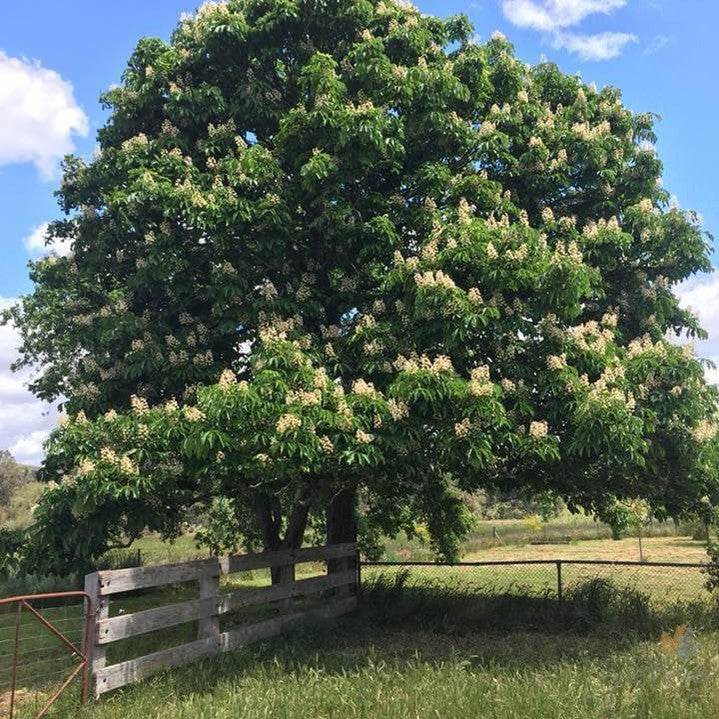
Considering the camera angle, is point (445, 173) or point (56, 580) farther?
point (56, 580)

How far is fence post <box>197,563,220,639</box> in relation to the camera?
10116 mm

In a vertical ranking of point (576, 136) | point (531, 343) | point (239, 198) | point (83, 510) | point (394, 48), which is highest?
Result: point (394, 48)

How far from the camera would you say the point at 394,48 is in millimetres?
12234

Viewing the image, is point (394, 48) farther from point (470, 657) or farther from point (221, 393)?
point (470, 657)

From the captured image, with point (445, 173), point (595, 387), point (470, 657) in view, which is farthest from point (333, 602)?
point (445, 173)

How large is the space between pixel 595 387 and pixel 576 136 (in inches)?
197

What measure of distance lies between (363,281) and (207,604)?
18.7ft

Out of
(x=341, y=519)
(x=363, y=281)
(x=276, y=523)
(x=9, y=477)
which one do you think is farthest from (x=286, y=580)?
Result: (x=9, y=477)

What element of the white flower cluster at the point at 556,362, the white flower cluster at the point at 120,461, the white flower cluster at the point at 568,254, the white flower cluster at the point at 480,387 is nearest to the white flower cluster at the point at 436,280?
the white flower cluster at the point at 480,387

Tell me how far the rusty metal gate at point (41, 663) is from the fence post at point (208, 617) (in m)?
1.63

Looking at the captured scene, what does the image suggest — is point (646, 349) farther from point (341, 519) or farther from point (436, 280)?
point (341, 519)

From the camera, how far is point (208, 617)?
1016 centimetres
